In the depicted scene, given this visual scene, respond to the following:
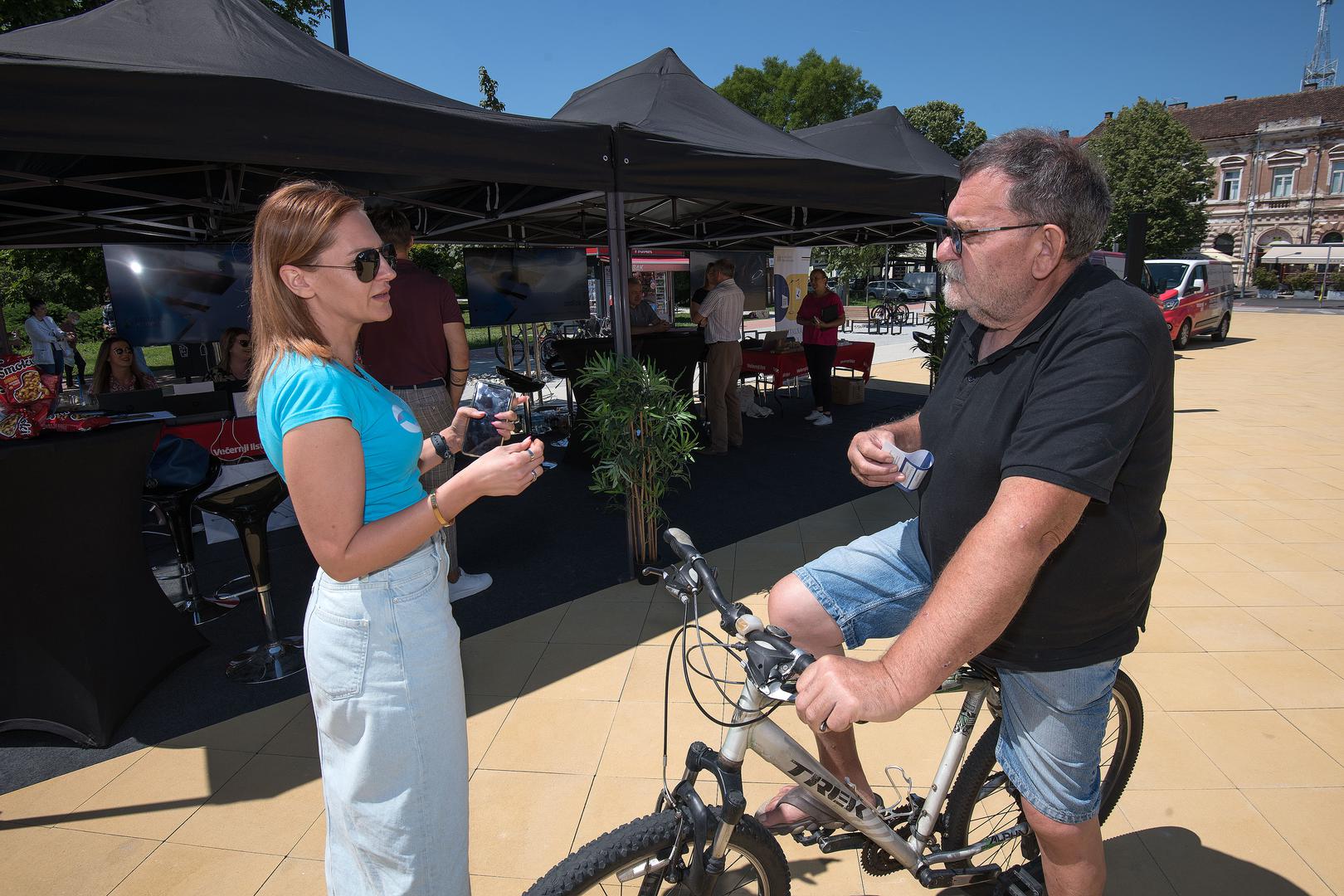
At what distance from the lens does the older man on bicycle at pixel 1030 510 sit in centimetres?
122

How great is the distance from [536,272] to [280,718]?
792cm

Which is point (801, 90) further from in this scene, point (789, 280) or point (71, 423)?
point (71, 423)

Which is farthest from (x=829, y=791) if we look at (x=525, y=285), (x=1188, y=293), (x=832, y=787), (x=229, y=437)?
(x=1188, y=293)

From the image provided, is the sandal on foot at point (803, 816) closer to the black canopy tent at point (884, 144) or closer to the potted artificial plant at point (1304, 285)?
the black canopy tent at point (884, 144)

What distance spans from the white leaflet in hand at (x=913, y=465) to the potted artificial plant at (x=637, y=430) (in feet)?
8.06

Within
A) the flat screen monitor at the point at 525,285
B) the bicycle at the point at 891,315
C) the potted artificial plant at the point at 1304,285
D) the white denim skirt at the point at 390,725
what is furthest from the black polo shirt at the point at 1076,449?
the potted artificial plant at the point at 1304,285

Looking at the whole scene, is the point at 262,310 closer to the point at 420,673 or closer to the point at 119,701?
the point at 420,673

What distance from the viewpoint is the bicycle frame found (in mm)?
1472

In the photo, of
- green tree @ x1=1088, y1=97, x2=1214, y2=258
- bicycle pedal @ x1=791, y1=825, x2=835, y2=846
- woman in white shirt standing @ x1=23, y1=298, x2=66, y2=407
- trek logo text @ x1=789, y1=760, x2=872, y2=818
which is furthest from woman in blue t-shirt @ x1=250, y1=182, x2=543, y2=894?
green tree @ x1=1088, y1=97, x2=1214, y2=258

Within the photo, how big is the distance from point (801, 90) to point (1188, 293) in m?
23.4

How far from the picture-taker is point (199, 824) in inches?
98.4

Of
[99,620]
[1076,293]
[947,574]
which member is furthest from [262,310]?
[99,620]

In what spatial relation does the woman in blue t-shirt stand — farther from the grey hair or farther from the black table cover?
the black table cover

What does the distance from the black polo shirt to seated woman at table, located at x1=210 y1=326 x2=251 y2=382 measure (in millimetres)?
5945
